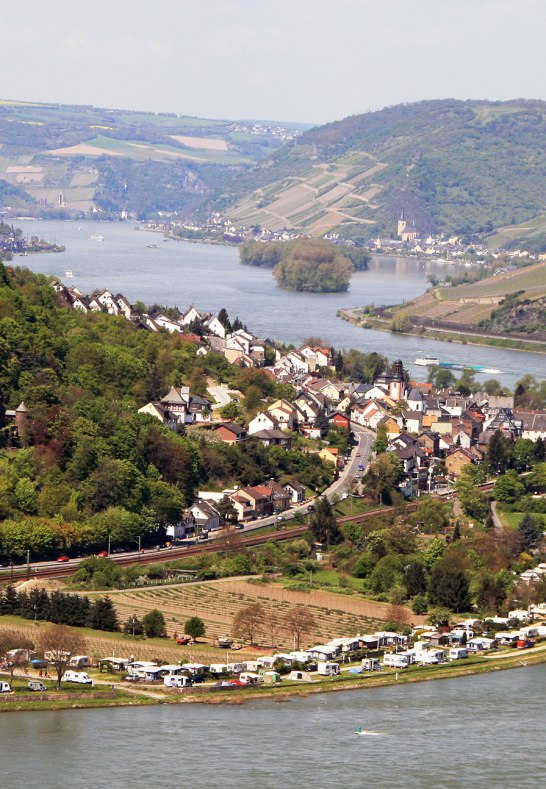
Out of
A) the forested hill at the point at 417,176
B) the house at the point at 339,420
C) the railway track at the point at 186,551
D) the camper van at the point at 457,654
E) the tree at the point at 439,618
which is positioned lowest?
the railway track at the point at 186,551

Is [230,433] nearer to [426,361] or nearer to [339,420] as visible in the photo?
[339,420]

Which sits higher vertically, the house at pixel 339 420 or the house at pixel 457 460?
the house at pixel 339 420

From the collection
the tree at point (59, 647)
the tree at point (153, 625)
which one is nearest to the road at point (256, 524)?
the tree at point (153, 625)

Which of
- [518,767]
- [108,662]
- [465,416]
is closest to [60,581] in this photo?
[108,662]

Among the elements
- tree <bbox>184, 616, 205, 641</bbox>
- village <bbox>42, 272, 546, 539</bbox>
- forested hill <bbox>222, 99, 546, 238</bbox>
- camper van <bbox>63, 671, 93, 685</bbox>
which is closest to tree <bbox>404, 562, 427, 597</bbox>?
tree <bbox>184, 616, 205, 641</bbox>

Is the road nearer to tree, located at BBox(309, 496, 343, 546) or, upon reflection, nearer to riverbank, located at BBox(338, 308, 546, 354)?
tree, located at BBox(309, 496, 343, 546)

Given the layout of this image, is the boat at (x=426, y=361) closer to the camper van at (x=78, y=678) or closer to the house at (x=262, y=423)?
the house at (x=262, y=423)
